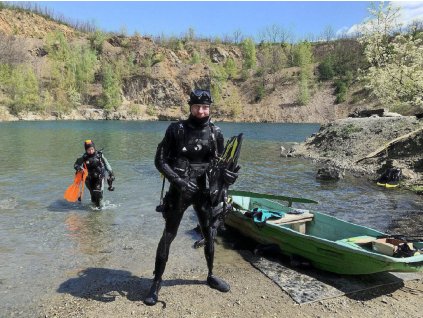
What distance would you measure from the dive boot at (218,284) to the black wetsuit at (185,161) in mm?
1034

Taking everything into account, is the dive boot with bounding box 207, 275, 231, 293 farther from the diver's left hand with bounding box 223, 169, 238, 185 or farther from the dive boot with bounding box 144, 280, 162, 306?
the diver's left hand with bounding box 223, 169, 238, 185

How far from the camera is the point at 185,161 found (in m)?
5.68

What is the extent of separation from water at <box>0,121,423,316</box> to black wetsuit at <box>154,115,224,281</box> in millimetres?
2036

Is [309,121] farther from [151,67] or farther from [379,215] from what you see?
[379,215]

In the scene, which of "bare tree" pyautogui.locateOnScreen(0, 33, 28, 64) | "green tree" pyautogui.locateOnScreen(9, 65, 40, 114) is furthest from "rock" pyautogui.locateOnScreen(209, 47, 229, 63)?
"green tree" pyautogui.locateOnScreen(9, 65, 40, 114)

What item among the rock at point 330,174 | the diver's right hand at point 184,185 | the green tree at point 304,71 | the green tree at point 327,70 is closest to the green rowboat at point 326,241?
the diver's right hand at point 184,185

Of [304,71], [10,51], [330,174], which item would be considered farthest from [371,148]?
[10,51]

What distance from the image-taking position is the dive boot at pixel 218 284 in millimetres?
6295

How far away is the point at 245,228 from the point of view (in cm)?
890

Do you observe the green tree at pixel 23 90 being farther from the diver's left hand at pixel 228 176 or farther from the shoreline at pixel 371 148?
the diver's left hand at pixel 228 176

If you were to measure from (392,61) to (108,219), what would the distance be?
11324 mm

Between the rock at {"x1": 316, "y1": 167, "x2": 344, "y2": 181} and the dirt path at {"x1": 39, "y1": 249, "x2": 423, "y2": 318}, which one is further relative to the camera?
the rock at {"x1": 316, "y1": 167, "x2": 344, "y2": 181}

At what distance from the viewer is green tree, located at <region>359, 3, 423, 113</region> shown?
13.0 metres

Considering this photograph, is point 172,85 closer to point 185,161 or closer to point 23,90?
point 23,90
